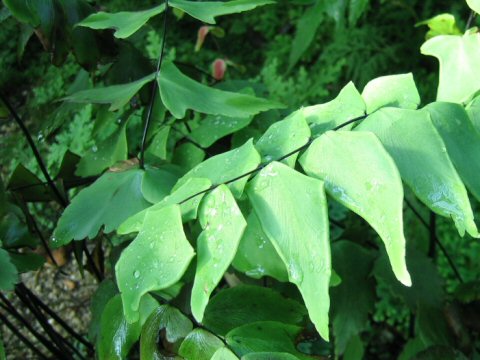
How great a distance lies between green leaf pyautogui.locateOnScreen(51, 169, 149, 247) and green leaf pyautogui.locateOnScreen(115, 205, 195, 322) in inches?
6.4

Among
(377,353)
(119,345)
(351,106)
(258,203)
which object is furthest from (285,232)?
(377,353)

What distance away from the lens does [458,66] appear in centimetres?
56

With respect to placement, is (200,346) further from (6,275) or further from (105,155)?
(105,155)

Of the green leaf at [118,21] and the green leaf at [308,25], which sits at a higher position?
the green leaf at [118,21]

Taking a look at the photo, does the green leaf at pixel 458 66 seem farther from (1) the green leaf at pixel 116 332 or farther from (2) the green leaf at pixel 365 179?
(1) the green leaf at pixel 116 332

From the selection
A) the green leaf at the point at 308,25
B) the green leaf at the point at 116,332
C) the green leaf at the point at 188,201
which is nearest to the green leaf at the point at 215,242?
the green leaf at the point at 188,201

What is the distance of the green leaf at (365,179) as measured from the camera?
404 millimetres

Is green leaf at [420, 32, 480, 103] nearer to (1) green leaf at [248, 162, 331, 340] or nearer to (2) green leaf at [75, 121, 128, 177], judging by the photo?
(1) green leaf at [248, 162, 331, 340]

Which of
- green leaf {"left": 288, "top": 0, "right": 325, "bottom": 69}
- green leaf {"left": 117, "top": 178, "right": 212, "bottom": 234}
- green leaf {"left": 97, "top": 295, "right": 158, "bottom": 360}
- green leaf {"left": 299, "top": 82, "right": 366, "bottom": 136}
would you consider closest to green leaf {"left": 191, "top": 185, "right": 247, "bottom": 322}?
green leaf {"left": 117, "top": 178, "right": 212, "bottom": 234}

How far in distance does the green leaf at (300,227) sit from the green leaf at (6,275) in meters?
0.29

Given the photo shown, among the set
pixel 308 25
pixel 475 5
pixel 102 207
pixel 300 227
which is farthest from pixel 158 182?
pixel 308 25

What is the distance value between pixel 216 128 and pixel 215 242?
37cm

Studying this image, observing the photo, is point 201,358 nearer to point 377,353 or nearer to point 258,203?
point 258,203

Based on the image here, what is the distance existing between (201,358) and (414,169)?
28 centimetres
